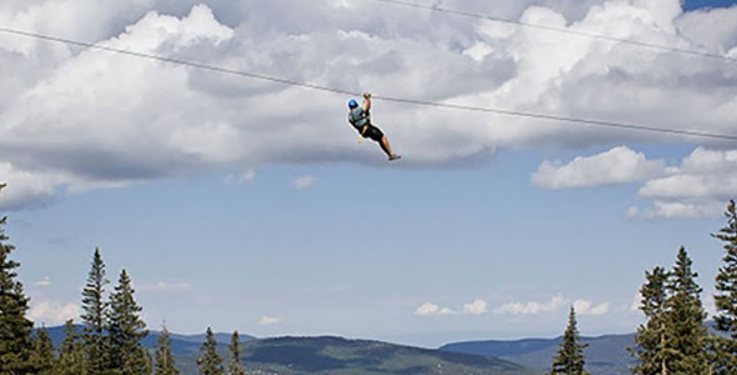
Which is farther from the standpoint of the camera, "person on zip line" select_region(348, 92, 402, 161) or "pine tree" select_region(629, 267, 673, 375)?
"pine tree" select_region(629, 267, 673, 375)

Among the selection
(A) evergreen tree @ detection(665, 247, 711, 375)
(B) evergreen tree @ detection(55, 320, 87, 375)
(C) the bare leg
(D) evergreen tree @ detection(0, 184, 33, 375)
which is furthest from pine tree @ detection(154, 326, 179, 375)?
(C) the bare leg

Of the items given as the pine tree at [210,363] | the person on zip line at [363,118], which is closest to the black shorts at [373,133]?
the person on zip line at [363,118]

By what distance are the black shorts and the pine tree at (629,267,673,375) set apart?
135ft

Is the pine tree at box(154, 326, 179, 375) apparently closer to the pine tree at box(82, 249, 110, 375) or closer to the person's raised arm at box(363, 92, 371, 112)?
the pine tree at box(82, 249, 110, 375)

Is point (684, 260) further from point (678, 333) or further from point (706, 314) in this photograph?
point (678, 333)

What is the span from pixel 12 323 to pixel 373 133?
43.8 meters

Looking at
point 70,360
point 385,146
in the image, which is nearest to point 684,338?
point 385,146

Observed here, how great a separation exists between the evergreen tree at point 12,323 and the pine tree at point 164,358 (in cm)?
3749

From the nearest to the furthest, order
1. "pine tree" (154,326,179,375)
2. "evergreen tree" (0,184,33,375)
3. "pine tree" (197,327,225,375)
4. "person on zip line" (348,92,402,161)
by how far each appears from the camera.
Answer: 1. "person on zip line" (348,92,402,161)
2. "evergreen tree" (0,184,33,375)
3. "pine tree" (154,326,179,375)
4. "pine tree" (197,327,225,375)

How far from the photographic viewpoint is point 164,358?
11262 centimetres

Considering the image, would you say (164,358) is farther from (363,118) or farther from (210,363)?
(363,118)

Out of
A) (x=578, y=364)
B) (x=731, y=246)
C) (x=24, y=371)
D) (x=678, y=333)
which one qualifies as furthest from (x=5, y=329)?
(x=731, y=246)

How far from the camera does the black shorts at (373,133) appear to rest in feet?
Result: 108

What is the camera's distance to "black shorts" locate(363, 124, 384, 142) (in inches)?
1296
